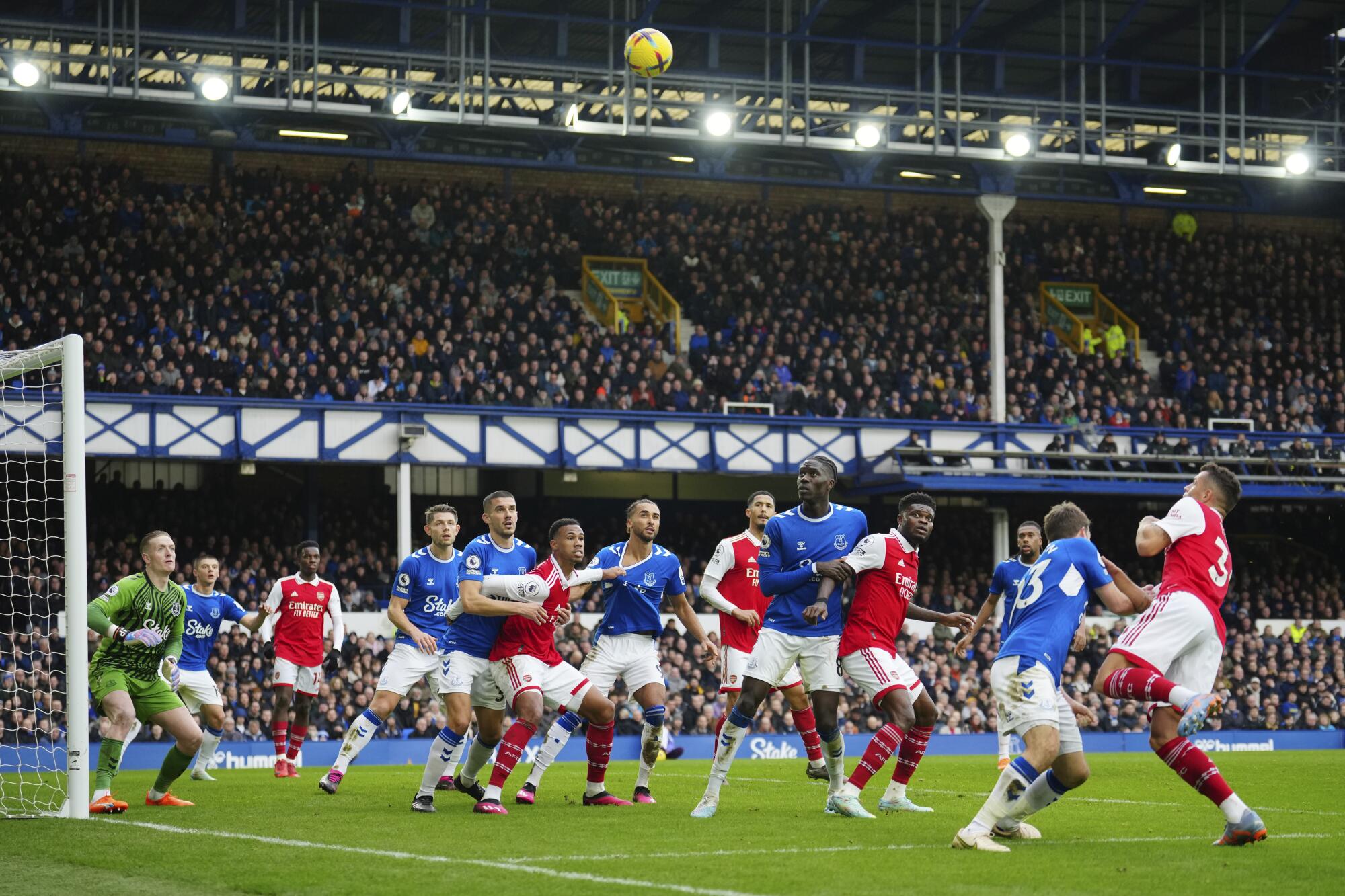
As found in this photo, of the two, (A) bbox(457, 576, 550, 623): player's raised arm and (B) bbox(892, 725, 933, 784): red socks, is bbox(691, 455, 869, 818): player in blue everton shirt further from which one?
(A) bbox(457, 576, 550, 623): player's raised arm

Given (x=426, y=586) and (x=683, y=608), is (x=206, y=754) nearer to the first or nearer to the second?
(x=426, y=586)

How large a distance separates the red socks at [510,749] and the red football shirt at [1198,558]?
16.9 ft

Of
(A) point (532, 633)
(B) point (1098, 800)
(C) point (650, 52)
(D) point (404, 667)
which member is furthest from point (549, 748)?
(C) point (650, 52)

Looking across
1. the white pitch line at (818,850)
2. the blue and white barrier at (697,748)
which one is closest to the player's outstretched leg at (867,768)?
the white pitch line at (818,850)

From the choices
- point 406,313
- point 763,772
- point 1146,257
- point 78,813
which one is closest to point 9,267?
point 406,313

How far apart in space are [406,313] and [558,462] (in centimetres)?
469

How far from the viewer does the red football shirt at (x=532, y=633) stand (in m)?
13.2

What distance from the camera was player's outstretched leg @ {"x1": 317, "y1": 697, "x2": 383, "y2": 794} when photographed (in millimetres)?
15539

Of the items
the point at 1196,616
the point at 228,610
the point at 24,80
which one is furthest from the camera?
the point at 24,80

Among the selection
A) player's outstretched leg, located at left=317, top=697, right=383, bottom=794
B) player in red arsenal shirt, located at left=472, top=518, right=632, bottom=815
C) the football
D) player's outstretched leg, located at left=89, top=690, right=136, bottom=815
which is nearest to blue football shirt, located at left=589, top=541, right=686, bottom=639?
player in red arsenal shirt, located at left=472, top=518, right=632, bottom=815

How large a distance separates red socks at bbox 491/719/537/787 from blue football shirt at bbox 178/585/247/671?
17.1 ft

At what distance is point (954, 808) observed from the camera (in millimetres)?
14172

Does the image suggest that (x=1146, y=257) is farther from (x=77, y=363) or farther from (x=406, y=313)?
(x=77, y=363)

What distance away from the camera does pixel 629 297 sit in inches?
1494
